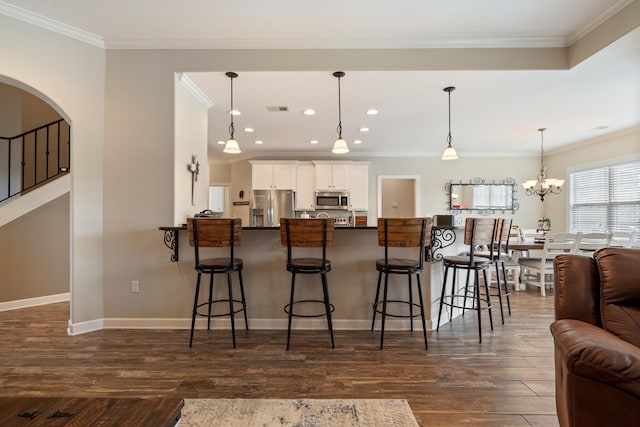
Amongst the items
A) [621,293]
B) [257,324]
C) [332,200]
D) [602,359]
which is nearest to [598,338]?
[602,359]

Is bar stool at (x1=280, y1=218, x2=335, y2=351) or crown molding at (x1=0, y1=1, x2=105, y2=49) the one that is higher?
crown molding at (x1=0, y1=1, x2=105, y2=49)

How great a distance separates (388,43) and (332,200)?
3.82m

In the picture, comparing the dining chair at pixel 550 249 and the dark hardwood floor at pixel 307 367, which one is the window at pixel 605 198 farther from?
the dark hardwood floor at pixel 307 367

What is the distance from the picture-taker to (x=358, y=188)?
6.61 meters

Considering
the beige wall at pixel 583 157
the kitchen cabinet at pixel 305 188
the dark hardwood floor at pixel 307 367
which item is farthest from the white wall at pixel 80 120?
the beige wall at pixel 583 157

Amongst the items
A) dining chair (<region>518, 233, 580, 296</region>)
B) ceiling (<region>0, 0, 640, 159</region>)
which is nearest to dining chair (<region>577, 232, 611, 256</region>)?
dining chair (<region>518, 233, 580, 296</region>)

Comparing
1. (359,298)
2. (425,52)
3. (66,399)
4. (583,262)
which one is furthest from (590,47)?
(66,399)

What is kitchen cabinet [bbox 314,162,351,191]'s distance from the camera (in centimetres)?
652

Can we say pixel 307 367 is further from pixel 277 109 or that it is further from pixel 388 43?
pixel 277 109

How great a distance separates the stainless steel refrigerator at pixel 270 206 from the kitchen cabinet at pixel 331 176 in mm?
651

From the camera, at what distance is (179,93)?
3135mm

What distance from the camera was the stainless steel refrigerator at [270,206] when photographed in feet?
21.2

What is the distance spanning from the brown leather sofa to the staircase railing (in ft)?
18.3

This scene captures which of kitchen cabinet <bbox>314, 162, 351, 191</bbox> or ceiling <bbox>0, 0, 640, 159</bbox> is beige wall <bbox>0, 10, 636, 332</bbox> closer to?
ceiling <bbox>0, 0, 640, 159</bbox>
